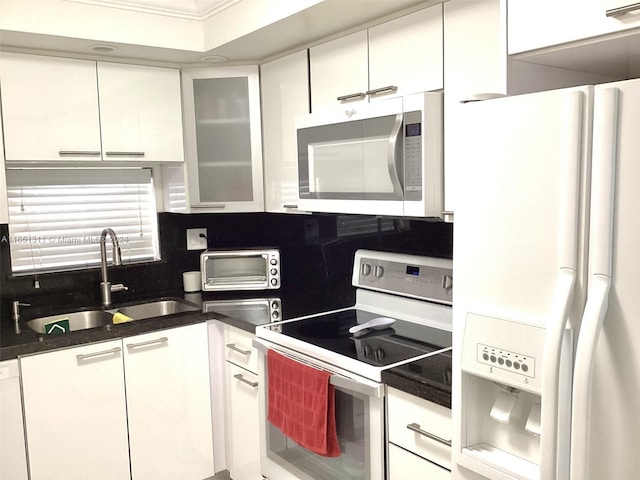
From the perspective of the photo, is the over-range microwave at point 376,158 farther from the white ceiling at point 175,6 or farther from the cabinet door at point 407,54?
the white ceiling at point 175,6

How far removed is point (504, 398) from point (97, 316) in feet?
7.10

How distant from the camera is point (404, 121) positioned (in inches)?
76.2

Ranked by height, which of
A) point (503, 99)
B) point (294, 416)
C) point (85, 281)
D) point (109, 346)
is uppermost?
point (503, 99)

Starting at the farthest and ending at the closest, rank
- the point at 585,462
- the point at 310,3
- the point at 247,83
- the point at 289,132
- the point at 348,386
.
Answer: the point at 247,83 → the point at 289,132 → the point at 310,3 → the point at 348,386 → the point at 585,462

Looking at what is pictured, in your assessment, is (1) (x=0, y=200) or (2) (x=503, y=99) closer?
(2) (x=503, y=99)

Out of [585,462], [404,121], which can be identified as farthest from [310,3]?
[585,462]

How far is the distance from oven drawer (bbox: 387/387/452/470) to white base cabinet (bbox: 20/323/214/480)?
3.95ft

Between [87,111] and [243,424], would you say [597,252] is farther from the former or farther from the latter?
[87,111]

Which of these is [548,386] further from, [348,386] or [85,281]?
[85,281]

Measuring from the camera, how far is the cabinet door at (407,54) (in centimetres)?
195

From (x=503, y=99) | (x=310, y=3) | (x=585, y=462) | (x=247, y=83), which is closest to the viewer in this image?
(x=585, y=462)

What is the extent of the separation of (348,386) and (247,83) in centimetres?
165

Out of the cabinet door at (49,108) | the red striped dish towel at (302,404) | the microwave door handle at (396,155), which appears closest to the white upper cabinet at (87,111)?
the cabinet door at (49,108)

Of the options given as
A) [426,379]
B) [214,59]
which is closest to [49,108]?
[214,59]
